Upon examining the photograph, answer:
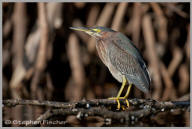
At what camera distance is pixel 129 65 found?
431 cm

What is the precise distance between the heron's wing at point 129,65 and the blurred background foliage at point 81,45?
8.09 ft

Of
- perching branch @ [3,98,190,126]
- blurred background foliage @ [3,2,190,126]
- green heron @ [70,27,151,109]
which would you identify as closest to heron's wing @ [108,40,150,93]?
green heron @ [70,27,151,109]

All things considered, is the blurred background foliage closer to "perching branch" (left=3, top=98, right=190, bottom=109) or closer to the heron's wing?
the heron's wing

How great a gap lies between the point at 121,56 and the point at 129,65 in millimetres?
154

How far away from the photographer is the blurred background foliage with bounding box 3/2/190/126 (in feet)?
24.3

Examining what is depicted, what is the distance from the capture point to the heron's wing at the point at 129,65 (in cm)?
412

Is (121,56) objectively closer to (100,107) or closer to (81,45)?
(100,107)

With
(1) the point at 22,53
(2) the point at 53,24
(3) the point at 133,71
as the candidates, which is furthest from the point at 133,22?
(3) the point at 133,71

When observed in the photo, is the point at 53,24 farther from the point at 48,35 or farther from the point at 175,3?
the point at 175,3

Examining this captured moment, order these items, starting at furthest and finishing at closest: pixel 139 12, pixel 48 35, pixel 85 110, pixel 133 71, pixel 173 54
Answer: pixel 173 54, pixel 139 12, pixel 48 35, pixel 133 71, pixel 85 110

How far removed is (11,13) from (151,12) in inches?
125

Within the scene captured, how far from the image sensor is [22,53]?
7.55 meters

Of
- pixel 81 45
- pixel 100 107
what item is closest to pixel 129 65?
pixel 100 107

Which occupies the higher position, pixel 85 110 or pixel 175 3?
pixel 175 3
